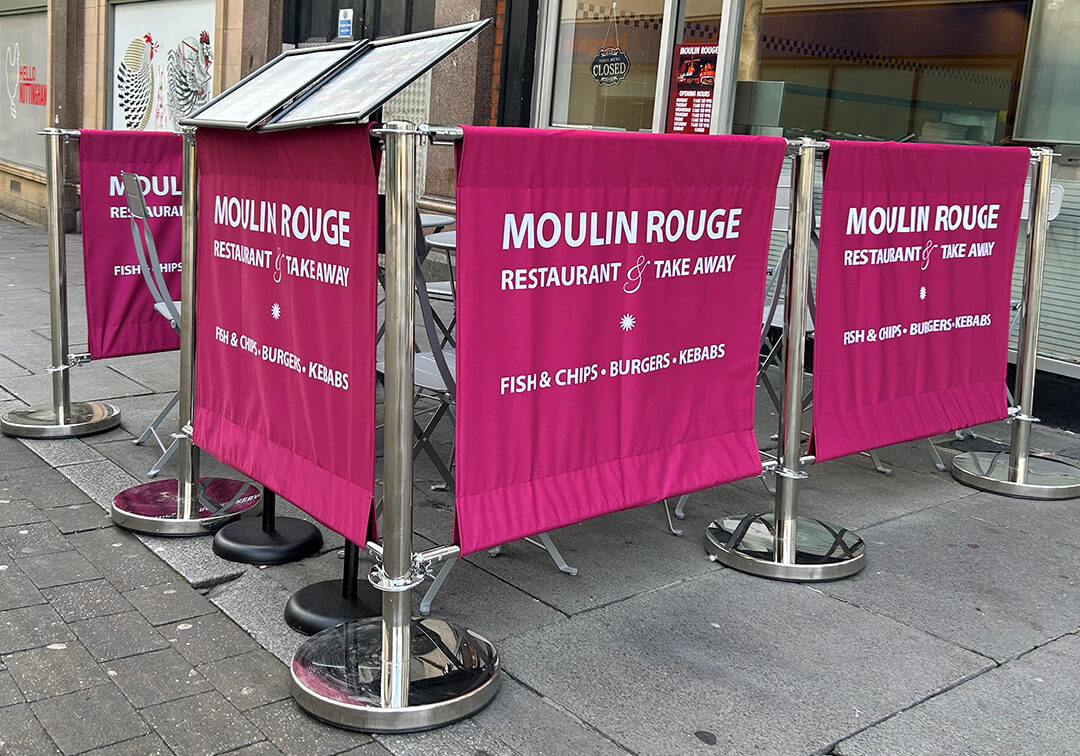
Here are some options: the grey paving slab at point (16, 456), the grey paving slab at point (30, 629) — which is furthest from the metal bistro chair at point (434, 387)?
the grey paving slab at point (16, 456)

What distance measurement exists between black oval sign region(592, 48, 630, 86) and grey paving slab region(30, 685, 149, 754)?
7.28 metres

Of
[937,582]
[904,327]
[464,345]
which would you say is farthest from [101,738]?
[904,327]

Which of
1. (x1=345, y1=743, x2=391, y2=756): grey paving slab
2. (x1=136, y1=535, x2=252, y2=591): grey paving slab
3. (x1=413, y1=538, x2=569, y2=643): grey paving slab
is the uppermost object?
(x1=413, y1=538, x2=569, y2=643): grey paving slab

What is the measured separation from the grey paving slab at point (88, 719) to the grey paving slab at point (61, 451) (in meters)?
2.26

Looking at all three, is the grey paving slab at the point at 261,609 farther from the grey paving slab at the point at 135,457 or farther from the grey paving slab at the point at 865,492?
the grey paving slab at the point at 865,492

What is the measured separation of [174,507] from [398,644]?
1.75 meters

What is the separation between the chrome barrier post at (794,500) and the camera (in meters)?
4.09

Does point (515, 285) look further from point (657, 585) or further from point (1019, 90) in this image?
point (1019, 90)

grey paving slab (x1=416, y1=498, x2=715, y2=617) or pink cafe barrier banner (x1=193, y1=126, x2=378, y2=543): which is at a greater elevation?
pink cafe barrier banner (x1=193, y1=126, x2=378, y2=543)

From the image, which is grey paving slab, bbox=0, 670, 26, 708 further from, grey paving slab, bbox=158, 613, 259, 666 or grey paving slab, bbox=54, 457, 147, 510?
grey paving slab, bbox=54, 457, 147, 510

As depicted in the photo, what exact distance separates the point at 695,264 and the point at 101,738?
2.23 m

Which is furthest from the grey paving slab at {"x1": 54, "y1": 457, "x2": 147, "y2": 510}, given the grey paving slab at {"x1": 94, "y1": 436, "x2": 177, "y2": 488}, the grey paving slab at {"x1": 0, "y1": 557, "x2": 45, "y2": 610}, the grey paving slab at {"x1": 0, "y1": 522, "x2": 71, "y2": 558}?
the grey paving slab at {"x1": 0, "y1": 557, "x2": 45, "y2": 610}

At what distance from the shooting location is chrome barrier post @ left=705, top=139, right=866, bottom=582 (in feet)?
13.4

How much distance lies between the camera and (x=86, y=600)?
12.1 ft
